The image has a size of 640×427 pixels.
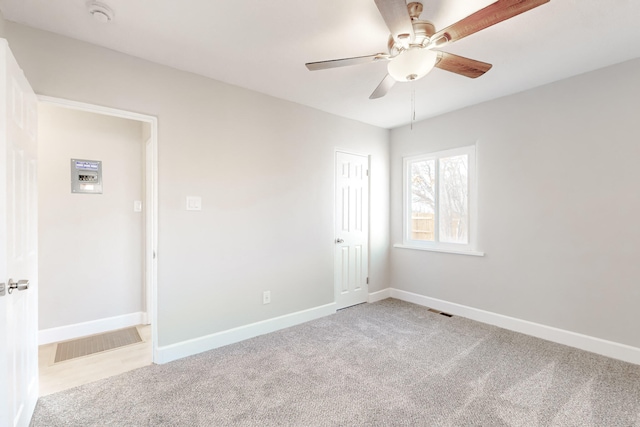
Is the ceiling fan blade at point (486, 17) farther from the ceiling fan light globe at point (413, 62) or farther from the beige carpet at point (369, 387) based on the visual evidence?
the beige carpet at point (369, 387)

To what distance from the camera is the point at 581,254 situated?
275 centimetres

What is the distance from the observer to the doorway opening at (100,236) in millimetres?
2920

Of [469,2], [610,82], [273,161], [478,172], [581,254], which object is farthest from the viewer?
[478,172]

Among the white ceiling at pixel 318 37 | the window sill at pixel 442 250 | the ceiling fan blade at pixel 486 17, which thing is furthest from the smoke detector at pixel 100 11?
the window sill at pixel 442 250

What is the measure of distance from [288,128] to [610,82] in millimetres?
3001

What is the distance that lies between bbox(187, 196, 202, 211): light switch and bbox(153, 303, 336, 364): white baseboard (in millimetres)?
1202

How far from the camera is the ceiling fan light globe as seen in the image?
166 cm

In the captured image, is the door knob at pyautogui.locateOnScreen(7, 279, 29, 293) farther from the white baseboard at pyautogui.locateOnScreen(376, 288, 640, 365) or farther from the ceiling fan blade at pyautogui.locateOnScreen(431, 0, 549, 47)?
the white baseboard at pyautogui.locateOnScreen(376, 288, 640, 365)

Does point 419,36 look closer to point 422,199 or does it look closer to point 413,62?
point 413,62

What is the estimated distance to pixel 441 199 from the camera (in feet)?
12.8

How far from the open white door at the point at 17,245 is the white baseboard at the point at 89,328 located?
3.75 ft

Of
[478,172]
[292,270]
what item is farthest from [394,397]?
[478,172]

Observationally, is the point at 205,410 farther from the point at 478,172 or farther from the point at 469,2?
the point at 478,172

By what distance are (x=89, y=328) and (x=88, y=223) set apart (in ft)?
3.65
